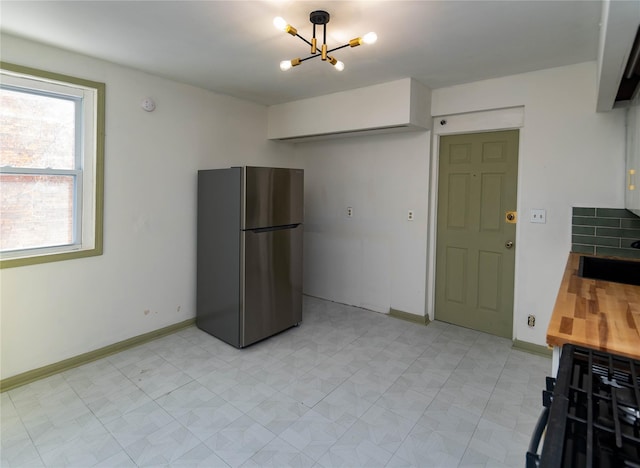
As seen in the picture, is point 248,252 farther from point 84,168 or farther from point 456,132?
point 456,132

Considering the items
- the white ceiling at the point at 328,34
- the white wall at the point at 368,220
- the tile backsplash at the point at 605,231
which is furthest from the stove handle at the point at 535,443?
the white wall at the point at 368,220

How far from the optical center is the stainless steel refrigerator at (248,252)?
2898 millimetres

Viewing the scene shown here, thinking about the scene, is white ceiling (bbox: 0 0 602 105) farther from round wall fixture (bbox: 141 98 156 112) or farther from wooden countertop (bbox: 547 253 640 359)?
wooden countertop (bbox: 547 253 640 359)

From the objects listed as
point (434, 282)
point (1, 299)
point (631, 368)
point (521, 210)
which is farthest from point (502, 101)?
point (1, 299)

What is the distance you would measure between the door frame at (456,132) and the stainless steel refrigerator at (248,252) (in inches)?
51.8

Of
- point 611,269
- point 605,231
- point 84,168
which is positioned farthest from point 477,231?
point 84,168

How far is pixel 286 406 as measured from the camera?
2.17m

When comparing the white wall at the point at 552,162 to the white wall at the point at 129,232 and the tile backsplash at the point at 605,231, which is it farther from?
the white wall at the point at 129,232

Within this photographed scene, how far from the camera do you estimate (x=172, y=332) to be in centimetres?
325

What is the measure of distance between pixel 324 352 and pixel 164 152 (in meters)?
2.25

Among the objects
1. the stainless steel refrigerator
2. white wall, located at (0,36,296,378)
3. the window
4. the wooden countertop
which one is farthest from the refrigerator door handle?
the wooden countertop

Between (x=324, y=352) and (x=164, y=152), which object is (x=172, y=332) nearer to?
(x=324, y=352)

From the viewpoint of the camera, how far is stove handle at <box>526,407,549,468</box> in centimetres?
72

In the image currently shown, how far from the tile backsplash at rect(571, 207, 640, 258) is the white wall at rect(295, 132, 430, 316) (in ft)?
4.02
